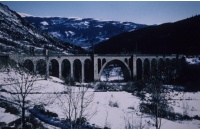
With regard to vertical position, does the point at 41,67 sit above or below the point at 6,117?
above

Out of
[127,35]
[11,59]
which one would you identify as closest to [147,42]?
[127,35]

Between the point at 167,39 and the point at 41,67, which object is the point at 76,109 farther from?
the point at 167,39

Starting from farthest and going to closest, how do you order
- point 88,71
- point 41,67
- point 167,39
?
point 167,39, point 88,71, point 41,67

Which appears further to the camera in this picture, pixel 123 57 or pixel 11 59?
pixel 123 57

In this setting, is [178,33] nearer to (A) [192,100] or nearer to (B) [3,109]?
(A) [192,100]

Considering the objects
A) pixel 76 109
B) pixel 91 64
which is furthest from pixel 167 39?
pixel 76 109

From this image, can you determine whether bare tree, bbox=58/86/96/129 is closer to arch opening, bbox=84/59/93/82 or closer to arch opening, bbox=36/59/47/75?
arch opening, bbox=36/59/47/75

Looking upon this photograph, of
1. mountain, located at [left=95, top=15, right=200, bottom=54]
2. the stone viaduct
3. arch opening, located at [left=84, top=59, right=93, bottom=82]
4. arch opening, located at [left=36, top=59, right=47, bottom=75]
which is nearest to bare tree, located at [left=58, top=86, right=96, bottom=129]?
the stone viaduct
